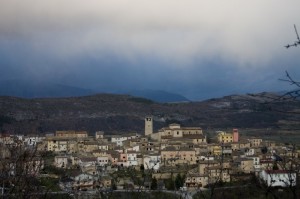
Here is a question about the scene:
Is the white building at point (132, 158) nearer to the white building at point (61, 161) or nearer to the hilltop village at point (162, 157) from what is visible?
the hilltop village at point (162, 157)

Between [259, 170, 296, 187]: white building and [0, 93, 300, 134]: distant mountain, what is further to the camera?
[0, 93, 300, 134]: distant mountain

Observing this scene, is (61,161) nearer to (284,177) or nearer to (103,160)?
(103,160)

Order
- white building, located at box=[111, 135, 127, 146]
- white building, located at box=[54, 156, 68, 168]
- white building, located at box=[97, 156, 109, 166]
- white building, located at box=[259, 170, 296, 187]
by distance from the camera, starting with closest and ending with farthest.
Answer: white building, located at box=[259, 170, 296, 187]
white building, located at box=[54, 156, 68, 168]
white building, located at box=[97, 156, 109, 166]
white building, located at box=[111, 135, 127, 146]

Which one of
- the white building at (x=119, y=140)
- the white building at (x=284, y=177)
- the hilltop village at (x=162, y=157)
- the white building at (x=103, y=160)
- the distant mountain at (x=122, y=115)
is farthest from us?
the distant mountain at (x=122, y=115)

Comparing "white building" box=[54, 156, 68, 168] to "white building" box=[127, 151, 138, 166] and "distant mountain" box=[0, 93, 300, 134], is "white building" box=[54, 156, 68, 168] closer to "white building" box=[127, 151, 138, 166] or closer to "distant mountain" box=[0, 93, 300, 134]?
"white building" box=[127, 151, 138, 166]

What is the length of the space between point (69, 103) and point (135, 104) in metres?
9.45

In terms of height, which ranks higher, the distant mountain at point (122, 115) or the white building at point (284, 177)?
the distant mountain at point (122, 115)

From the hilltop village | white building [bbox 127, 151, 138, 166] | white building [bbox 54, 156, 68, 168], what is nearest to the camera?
the hilltop village

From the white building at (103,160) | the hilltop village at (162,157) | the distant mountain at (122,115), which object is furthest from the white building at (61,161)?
the distant mountain at (122,115)

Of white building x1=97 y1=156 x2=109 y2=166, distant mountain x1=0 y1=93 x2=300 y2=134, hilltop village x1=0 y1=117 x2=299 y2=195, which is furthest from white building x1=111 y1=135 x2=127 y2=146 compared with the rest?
distant mountain x1=0 y1=93 x2=300 y2=134

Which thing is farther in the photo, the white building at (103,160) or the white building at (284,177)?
the white building at (103,160)

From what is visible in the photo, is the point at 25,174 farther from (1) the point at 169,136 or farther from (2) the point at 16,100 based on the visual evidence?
(2) the point at 16,100

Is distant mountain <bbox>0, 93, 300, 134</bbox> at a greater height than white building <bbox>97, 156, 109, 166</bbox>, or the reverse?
distant mountain <bbox>0, 93, 300, 134</bbox>

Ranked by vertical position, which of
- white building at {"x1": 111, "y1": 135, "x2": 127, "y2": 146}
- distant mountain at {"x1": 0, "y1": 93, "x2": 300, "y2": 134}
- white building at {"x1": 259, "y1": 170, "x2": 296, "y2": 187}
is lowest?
white building at {"x1": 259, "y1": 170, "x2": 296, "y2": 187}
